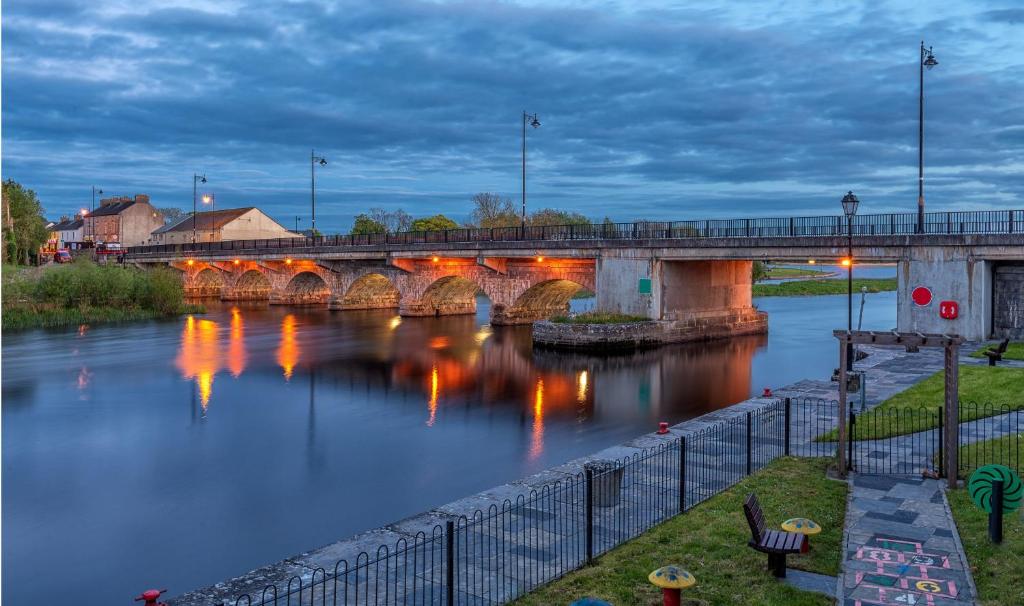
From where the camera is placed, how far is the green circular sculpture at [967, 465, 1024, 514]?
1062cm

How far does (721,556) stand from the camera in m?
10.3

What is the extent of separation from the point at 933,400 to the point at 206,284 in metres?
82.1

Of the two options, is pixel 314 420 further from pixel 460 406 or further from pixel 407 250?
pixel 407 250

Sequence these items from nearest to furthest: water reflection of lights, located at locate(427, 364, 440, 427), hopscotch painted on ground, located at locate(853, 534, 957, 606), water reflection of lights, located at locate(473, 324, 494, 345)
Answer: hopscotch painted on ground, located at locate(853, 534, 957, 606), water reflection of lights, located at locate(427, 364, 440, 427), water reflection of lights, located at locate(473, 324, 494, 345)

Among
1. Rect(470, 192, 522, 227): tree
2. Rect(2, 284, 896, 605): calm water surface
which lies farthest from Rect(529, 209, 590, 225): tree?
Rect(2, 284, 896, 605): calm water surface

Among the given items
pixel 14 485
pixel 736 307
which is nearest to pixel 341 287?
pixel 736 307

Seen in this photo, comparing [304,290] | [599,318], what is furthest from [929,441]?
[304,290]

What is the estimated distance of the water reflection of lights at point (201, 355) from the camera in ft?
106

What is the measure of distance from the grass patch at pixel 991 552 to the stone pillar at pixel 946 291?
66.5ft

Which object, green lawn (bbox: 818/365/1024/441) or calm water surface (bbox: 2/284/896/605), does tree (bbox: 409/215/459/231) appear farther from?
green lawn (bbox: 818/365/1024/441)

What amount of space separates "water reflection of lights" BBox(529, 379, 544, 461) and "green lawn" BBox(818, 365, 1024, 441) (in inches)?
259

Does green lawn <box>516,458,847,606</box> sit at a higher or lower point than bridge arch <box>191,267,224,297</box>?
lower

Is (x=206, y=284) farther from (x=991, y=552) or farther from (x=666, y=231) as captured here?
(x=991, y=552)

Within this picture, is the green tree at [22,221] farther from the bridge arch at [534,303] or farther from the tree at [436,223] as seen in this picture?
the bridge arch at [534,303]
